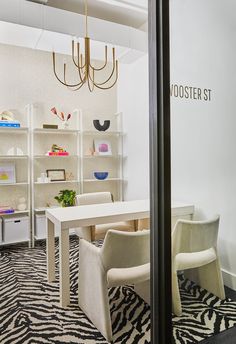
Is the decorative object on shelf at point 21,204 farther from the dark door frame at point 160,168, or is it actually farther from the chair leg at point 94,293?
the dark door frame at point 160,168

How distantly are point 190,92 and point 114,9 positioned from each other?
2005 millimetres

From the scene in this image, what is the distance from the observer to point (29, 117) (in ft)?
12.1

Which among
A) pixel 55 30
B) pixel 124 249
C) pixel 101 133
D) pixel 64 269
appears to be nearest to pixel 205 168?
pixel 124 249

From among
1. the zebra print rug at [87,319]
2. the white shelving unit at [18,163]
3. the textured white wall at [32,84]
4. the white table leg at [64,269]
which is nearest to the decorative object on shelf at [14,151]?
the white shelving unit at [18,163]

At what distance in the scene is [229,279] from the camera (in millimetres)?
1816

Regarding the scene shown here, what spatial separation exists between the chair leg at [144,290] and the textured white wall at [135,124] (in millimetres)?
1744

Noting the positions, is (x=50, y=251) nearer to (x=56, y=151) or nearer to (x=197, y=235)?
(x=197, y=235)

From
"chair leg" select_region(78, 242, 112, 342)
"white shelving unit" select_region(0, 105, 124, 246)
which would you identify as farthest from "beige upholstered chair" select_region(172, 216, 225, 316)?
"white shelving unit" select_region(0, 105, 124, 246)

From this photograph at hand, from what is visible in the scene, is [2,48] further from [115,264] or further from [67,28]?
[115,264]

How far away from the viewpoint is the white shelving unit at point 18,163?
3611 millimetres

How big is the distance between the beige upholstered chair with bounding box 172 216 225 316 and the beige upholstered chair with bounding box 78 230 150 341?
239 millimetres

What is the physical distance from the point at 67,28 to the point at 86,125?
5.37ft

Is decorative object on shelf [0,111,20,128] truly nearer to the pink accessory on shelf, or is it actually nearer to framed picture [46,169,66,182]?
framed picture [46,169,66,182]

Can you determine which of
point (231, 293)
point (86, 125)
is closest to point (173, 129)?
point (231, 293)
